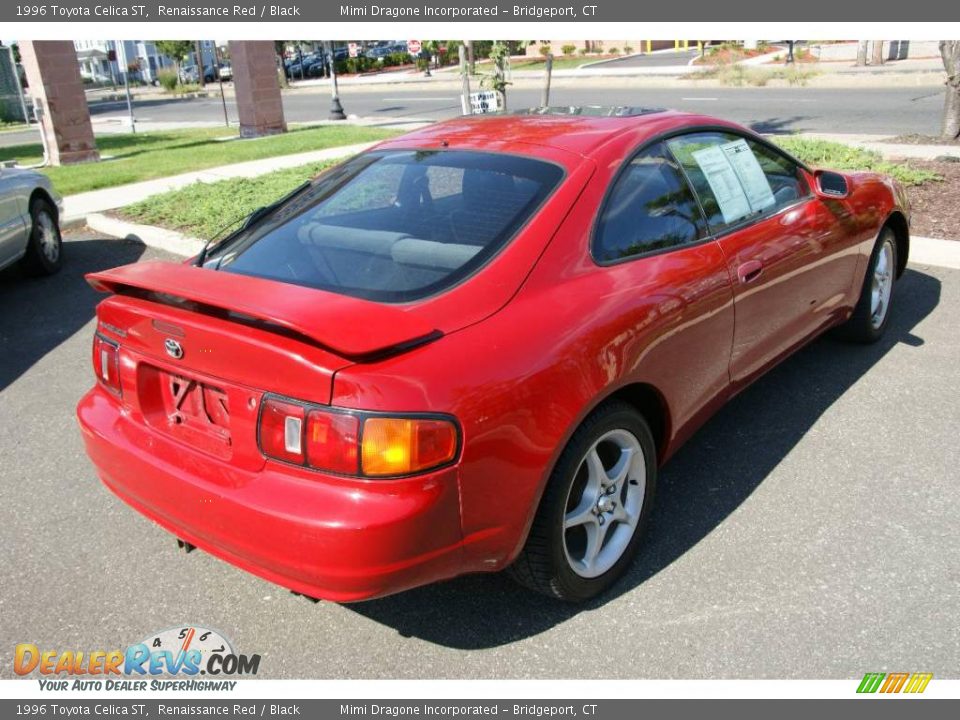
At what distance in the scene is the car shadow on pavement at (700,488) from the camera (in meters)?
3.07

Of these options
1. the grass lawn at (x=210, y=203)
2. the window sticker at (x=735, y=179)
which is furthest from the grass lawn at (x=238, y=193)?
the window sticker at (x=735, y=179)

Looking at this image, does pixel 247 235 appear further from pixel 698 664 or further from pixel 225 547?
pixel 698 664

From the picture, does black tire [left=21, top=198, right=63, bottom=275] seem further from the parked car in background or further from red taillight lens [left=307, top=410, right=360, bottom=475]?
the parked car in background

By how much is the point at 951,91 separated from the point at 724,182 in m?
8.83

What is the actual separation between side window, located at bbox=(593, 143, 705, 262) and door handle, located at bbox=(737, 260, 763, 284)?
25 cm

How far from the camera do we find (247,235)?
354 cm

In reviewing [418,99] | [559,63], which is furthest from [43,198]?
[559,63]

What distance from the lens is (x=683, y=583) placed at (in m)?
3.21

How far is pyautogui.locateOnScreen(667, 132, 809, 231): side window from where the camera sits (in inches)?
146

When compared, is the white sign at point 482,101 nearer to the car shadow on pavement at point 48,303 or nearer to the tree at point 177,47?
the car shadow on pavement at point 48,303

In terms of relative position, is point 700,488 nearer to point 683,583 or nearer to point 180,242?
point 683,583

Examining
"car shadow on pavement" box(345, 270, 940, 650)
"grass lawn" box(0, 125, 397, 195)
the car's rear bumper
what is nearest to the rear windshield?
the car's rear bumper

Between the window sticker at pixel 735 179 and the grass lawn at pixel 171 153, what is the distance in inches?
399

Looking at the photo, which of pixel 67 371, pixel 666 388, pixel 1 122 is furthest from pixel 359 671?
pixel 1 122
